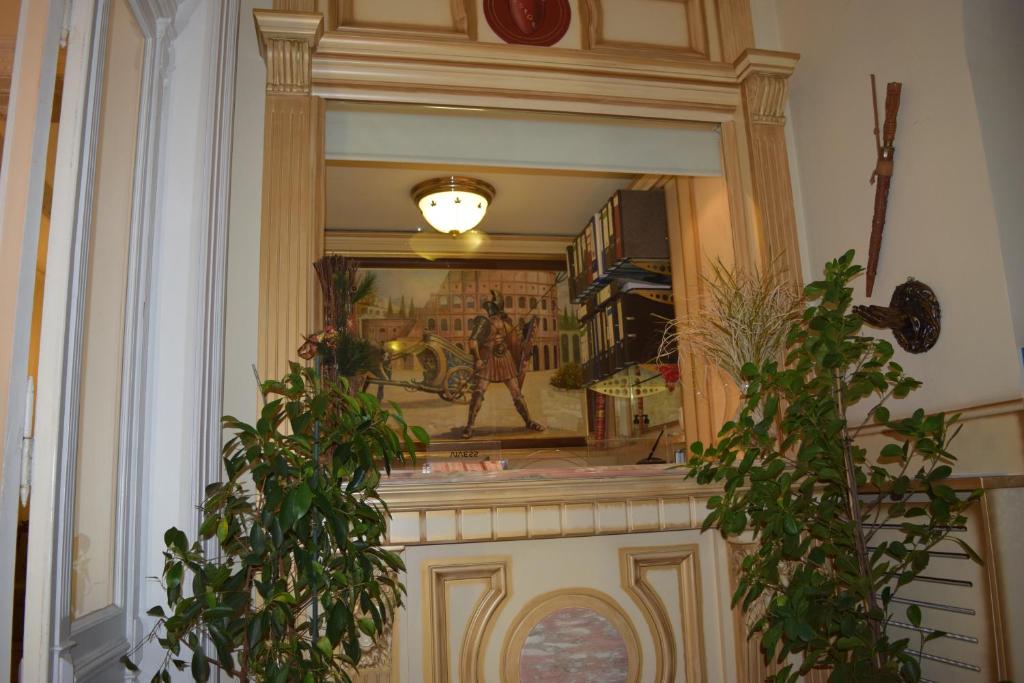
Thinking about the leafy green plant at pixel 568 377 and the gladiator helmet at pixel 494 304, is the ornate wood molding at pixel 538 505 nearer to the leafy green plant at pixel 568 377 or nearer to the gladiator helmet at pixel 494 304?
the leafy green plant at pixel 568 377

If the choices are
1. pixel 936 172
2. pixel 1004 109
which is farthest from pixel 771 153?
pixel 1004 109

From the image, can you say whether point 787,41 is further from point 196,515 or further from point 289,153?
point 196,515

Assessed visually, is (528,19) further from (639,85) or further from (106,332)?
(106,332)

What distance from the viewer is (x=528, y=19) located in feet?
9.45

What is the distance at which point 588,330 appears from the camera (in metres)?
4.15

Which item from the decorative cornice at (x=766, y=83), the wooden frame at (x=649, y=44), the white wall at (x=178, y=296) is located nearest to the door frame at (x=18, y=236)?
the white wall at (x=178, y=296)

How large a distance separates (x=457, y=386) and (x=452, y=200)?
0.92 metres

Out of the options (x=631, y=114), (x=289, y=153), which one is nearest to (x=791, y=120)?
(x=631, y=114)

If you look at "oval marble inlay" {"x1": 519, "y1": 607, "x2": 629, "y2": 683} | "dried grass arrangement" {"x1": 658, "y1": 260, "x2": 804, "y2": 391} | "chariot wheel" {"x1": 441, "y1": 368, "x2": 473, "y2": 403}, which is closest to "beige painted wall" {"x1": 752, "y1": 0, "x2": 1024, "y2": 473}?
"dried grass arrangement" {"x1": 658, "y1": 260, "x2": 804, "y2": 391}

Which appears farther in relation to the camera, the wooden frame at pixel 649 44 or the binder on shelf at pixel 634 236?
the binder on shelf at pixel 634 236

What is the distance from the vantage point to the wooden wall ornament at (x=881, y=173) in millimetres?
2389

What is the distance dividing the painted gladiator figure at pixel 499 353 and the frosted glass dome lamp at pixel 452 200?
0.52 meters

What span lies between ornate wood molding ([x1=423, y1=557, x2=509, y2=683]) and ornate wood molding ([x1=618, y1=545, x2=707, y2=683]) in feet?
1.23

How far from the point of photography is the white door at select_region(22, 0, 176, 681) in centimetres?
137
